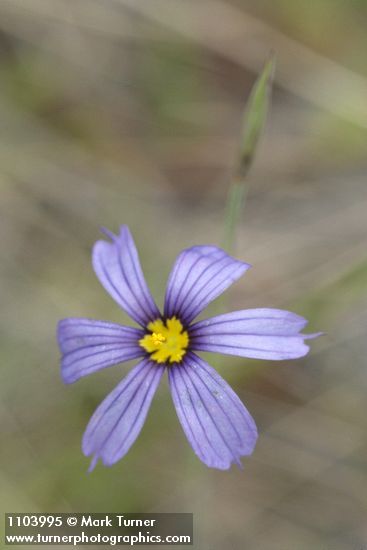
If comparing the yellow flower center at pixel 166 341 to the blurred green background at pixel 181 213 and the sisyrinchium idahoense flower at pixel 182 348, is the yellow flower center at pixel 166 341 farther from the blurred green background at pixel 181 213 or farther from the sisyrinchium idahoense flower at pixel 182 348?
the blurred green background at pixel 181 213

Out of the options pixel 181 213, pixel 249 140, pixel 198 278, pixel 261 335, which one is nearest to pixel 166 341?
pixel 198 278

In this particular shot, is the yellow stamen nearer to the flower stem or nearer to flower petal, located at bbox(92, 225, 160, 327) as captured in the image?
flower petal, located at bbox(92, 225, 160, 327)

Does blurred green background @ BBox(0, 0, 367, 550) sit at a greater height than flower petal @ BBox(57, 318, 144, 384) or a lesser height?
greater

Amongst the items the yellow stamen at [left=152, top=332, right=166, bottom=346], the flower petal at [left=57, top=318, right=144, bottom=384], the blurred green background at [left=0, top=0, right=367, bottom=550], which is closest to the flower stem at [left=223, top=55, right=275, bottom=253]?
the yellow stamen at [left=152, top=332, right=166, bottom=346]

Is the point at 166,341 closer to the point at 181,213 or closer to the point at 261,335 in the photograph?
the point at 261,335

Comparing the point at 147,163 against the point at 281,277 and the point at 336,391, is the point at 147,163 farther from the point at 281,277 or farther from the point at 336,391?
the point at 336,391

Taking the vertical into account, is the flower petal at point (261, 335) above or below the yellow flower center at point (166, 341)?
below

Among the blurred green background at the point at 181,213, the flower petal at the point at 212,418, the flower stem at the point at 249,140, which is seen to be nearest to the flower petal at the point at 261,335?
the flower petal at the point at 212,418
